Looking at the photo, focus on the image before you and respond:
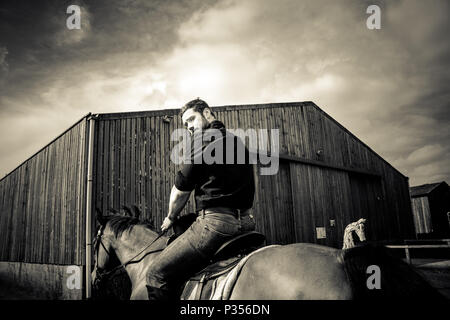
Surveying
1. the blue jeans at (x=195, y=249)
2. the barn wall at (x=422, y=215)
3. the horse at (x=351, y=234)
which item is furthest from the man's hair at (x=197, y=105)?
the barn wall at (x=422, y=215)

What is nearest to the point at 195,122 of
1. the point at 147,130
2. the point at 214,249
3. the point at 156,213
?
the point at 214,249

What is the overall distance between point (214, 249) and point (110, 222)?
2.21m

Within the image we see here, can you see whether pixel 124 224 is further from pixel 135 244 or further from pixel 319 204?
pixel 319 204

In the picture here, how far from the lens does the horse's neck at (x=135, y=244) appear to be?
364 centimetres

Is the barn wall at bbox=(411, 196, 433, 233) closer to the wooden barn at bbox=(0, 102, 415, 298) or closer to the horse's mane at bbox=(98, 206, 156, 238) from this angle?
the wooden barn at bbox=(0, 102, 415, 298)

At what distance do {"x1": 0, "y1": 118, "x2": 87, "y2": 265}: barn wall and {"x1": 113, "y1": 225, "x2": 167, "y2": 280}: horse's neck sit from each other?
Answer: 6.79 metres

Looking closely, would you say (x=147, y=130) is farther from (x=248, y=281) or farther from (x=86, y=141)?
(x=248, y=281)

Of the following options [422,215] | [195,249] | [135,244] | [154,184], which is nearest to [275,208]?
[154,184]

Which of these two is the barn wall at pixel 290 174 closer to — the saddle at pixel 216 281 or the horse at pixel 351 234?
the horse at pixel 351 234

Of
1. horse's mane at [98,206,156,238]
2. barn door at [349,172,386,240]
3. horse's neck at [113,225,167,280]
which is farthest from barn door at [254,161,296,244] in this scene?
horse's neck at [113,225,167,280]

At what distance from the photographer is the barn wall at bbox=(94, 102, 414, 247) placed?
10219 mm

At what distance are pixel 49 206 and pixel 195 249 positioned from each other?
39.2ft
